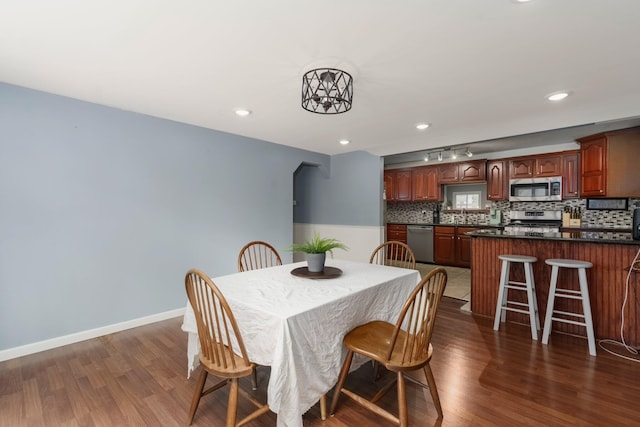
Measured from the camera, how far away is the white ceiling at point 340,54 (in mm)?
1471

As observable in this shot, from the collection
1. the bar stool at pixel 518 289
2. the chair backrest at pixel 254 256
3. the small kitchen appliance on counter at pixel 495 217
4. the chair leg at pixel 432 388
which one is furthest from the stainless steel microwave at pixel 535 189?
the chair leg at pixel 432 388

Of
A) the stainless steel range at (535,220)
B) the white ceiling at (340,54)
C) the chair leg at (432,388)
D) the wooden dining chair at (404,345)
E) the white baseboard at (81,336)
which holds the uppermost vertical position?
the white ceiling at (340,54)

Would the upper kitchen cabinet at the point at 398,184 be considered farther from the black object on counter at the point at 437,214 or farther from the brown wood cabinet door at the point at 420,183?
the black object on counter at the point at 437,214

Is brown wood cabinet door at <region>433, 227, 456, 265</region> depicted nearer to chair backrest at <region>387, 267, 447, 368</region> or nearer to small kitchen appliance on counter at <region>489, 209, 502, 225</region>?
small kitchen appliance on counter at <region>489, 209, 502, 225</region>

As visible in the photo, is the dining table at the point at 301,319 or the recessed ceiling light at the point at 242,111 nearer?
the dining table at the point at 301,319

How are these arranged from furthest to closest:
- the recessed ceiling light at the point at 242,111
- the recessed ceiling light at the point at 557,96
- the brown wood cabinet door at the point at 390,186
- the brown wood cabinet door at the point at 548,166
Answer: the brown wood cabinet door at the point at 390,186 < the brown wood cabinet door at the point at 548,166 < the recessed ceiling light at the point at 242,111 < the recessed ceiling light at the point at 557,96

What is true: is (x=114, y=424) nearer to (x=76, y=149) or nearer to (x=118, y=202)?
(x=118, y=202)

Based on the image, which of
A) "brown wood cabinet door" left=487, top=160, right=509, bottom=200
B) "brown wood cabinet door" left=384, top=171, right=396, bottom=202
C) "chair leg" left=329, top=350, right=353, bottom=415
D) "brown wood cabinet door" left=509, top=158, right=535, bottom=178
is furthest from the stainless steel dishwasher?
"chair leg" left=329, top=350, right=353, bottom=415

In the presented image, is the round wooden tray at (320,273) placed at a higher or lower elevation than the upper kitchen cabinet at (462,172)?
lower

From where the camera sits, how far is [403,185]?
6.70m

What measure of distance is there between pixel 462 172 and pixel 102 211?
585 cm

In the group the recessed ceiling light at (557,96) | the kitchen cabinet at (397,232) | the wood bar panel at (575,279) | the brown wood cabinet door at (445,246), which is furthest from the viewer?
the kitchen cabinet at (397,232)

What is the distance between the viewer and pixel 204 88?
240 centimetres

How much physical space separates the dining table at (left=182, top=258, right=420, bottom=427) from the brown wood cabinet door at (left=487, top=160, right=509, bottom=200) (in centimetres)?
437
